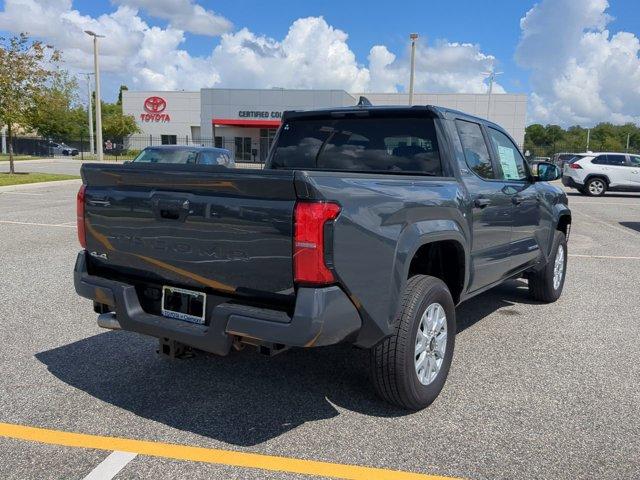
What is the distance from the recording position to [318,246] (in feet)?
9.04

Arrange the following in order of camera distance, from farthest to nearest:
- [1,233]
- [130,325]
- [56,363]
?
[1,233]
[56,363]
[130,325]

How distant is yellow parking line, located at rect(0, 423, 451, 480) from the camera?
2.88m

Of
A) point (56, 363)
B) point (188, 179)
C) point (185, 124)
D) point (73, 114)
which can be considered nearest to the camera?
point (188, 179)

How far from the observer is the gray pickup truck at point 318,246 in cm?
282

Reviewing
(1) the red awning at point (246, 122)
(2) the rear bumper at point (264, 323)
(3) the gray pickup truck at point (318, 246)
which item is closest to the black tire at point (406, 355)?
(3) the gray pickup truck at point (318, 246)

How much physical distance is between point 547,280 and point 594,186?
743 inches

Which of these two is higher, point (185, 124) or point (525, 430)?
point (185, 124)

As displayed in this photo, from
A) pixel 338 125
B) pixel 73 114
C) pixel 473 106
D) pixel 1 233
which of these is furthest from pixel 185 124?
pixel 338 125

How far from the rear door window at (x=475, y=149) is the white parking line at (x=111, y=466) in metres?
3.05

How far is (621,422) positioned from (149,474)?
2.76 meters

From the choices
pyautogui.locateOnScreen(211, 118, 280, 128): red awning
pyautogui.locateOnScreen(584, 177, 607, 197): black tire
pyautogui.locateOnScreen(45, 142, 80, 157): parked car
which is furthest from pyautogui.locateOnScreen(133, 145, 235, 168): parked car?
pyautogui.locateOnScreen(45, 142, 80, 157): parked car

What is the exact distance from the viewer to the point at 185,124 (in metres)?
55.2

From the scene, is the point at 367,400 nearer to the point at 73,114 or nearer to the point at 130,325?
the point at 130,325

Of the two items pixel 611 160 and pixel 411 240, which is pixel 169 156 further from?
pixel 611 160
